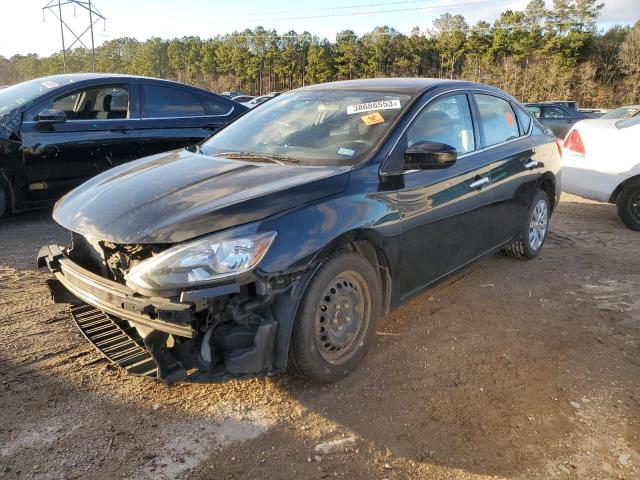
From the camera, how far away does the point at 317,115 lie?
3.70 m

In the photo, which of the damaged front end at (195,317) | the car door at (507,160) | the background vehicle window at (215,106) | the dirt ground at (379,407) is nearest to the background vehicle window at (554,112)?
the background vehicle window at (215,106)

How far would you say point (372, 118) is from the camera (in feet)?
11.2

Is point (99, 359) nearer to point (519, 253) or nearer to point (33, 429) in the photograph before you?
point (33, 429)

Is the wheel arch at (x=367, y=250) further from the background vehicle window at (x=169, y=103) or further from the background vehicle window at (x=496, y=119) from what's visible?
the background vehicle window at (x=169, y=103)

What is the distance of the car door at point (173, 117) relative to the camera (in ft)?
20.6

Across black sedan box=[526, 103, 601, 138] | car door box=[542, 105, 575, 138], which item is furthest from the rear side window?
black sedan box=[526, 103, 601, 138]

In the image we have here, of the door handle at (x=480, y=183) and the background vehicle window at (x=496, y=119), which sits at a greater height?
the background vehicle window at (x=496, y=119)

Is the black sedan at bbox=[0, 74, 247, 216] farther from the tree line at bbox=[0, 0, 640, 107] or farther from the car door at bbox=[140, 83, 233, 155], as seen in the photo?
the tree line at bbox=[0, 0, 640, 107]

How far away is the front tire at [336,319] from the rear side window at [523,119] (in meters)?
2.67

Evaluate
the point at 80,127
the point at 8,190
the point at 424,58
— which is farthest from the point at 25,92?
the point at 424,58

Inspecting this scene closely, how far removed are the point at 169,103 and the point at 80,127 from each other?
3.73 feet

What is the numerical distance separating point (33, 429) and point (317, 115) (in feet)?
8.32

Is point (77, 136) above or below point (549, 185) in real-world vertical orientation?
above

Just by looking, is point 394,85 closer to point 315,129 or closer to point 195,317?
point 315,129
